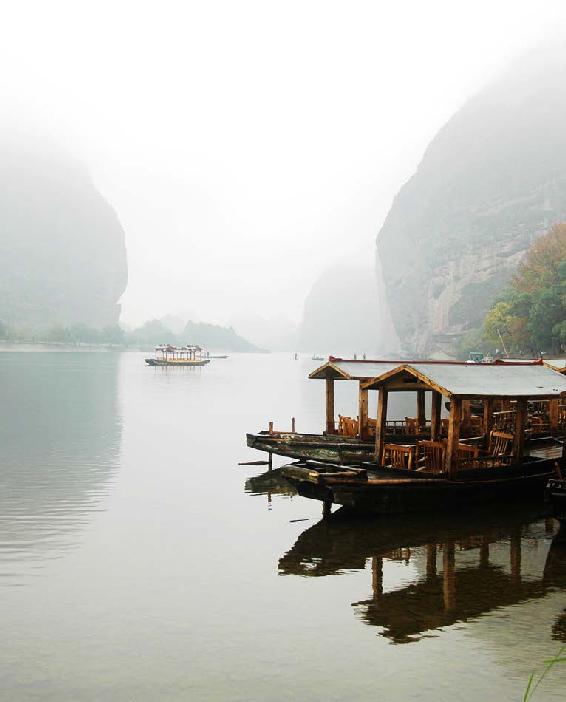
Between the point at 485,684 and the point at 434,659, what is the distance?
908mm

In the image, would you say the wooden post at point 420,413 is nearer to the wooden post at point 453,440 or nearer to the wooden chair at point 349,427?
the wooden chair at point 349,427

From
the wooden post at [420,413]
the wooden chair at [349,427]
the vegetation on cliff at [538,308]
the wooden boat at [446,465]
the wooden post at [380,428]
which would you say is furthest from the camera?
the vegetation on cliff at [538,308]

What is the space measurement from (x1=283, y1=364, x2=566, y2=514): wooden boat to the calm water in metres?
0.77

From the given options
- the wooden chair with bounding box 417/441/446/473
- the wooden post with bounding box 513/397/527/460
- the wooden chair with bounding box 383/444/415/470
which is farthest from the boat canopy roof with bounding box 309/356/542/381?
the wooden chair with bounding box 383/444/415/470

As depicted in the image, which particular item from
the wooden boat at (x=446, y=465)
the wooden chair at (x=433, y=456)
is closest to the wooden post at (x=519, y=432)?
the wooden boat at (x=446, y=465)

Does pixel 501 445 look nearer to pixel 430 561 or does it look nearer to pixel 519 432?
pixel 519 432

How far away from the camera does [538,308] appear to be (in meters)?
84.0

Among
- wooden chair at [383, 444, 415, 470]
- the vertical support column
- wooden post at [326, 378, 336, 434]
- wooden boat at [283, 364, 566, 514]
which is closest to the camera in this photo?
the vertical support column

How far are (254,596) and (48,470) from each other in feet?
53.0

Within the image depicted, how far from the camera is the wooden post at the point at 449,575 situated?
44.3 ft

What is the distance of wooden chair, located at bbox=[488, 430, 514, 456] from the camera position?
23281 mm

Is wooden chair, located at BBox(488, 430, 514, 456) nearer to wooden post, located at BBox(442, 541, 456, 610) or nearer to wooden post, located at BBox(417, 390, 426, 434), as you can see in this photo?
wooden post, located at BBox(417, 390, 426, 434)

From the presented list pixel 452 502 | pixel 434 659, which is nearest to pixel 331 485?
pixel 452 502

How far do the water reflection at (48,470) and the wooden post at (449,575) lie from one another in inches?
333
